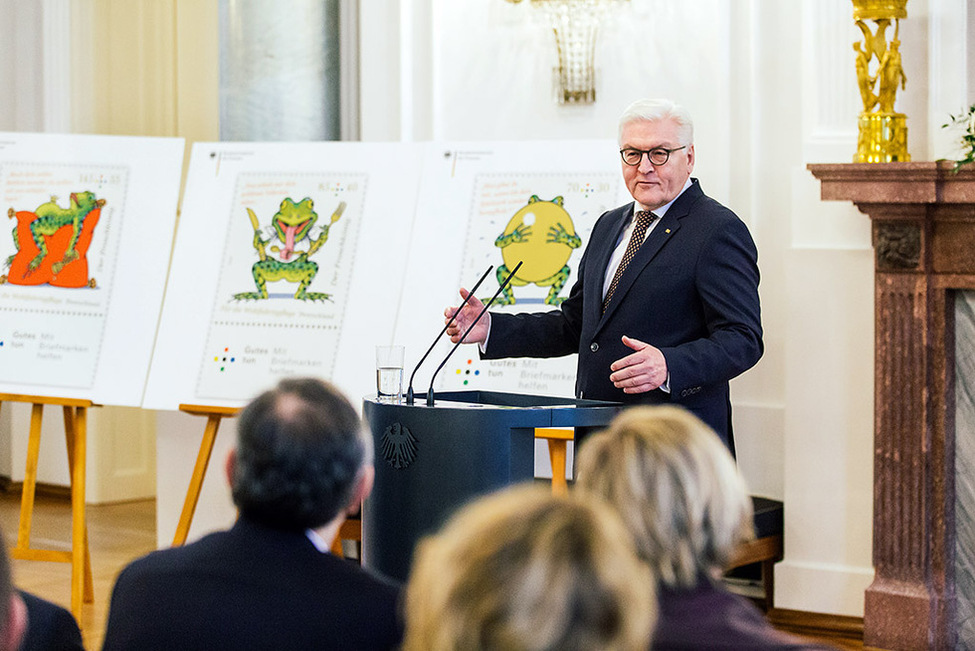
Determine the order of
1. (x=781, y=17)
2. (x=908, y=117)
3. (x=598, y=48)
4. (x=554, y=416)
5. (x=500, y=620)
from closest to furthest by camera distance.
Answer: (x=500, y=620), (x=554, y=416), (x=908, y=117), (x=781, y=17), (x=598, y=48)

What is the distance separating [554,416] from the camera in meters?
2.54

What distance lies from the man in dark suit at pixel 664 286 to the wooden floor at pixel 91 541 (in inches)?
75.9

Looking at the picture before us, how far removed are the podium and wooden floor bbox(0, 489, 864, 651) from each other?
1.17 meters

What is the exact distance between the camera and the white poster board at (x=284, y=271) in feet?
13.8

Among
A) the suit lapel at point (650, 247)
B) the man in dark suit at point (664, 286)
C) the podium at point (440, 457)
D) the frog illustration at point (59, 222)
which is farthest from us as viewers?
the frog illustration at point (59, 222)

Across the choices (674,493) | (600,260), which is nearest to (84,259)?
(600,260)

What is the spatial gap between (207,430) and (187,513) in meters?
0.28

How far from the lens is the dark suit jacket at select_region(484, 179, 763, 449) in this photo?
2.88 metres

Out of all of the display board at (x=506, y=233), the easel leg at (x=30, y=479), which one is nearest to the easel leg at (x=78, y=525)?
the easel leg at (x=30, y=479)

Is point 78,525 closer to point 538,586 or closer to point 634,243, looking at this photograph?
point 634,243

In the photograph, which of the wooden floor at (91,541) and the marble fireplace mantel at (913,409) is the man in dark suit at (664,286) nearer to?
the marble fireplace mantel at (913,409)

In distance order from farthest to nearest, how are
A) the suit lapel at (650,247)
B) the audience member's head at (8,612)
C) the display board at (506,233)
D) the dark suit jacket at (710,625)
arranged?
the display board at (506,233) → the suit lapel at (650,247) → the dark suit jacket at (710,625) → the audience member's head at (8,612)

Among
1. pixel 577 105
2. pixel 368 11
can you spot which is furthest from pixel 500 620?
pixel 368 11

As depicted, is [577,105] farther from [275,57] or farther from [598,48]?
[275,57]
